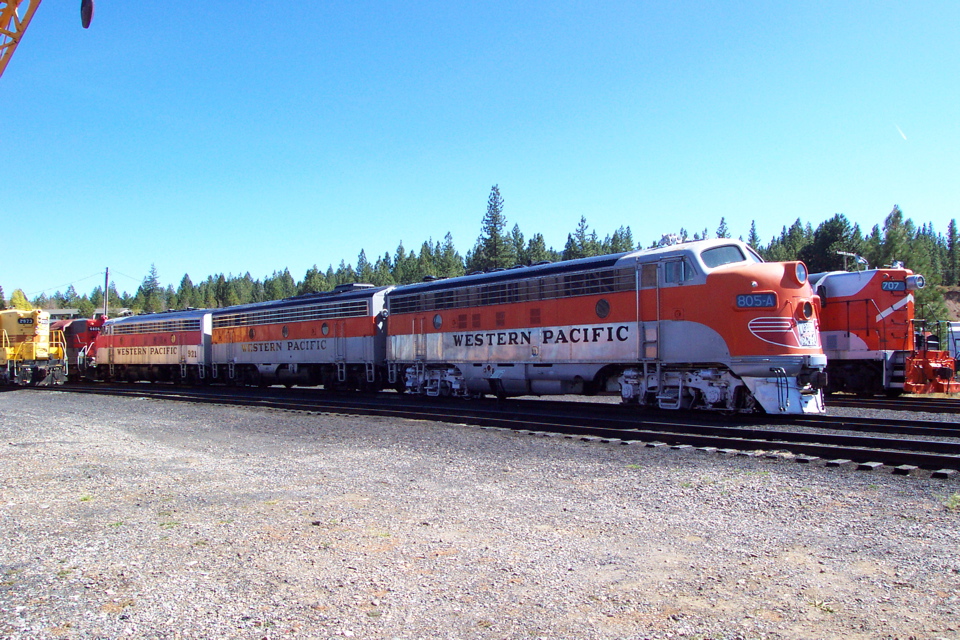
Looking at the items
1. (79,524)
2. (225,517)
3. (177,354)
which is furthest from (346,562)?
(177,354)

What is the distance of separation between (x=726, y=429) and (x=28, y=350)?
109 feet

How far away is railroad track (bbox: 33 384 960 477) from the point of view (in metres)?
9.77

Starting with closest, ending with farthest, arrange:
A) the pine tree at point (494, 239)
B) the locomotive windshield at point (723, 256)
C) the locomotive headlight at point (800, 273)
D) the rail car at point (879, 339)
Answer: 1. the locomotive headlight at point (800, 273)
2. the locomotive windshield at point (723, 256)
3. the rail car at point (879, 339)
4. the pine tree at point (494, 239)

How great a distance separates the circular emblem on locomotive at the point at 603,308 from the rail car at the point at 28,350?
96.7ft

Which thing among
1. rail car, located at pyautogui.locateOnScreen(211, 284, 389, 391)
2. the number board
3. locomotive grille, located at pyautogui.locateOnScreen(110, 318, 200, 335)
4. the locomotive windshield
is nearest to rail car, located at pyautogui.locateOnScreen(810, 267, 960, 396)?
the locomotive windshield

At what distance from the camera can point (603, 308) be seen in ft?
51.7

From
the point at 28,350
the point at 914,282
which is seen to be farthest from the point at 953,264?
the point at 28,350

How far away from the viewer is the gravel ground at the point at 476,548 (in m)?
4.41

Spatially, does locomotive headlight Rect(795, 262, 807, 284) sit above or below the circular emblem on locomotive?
above

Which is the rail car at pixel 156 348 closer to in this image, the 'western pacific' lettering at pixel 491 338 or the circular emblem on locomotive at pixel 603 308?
the 'western pacific' lettering at pixel 491 338

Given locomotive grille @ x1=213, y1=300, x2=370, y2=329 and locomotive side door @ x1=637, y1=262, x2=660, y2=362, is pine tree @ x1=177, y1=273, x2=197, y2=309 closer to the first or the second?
locomotive grille @ x1=213, y1=300, x2=370, y2=329

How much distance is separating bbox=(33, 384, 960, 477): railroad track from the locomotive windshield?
3.25 m

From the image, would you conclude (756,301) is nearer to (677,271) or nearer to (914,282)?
(677,271)

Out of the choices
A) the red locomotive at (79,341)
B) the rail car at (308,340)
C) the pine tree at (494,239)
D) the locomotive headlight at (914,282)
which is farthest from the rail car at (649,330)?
the pine tree at (494,239)
